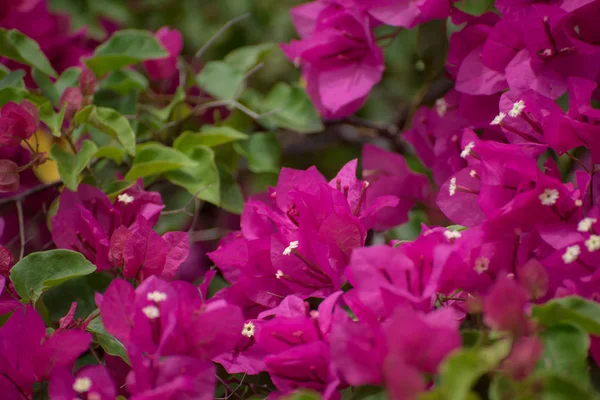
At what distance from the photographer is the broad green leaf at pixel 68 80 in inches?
34.9

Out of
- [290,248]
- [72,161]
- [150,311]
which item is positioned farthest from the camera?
[72,161]

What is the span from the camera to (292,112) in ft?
3.18

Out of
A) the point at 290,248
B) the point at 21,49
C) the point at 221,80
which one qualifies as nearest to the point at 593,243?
the point at 290,248

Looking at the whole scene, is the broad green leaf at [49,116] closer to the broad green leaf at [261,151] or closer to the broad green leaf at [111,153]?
the broad green leaf at [111,153]

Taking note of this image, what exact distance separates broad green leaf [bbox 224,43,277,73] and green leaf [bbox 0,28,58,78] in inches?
11.4

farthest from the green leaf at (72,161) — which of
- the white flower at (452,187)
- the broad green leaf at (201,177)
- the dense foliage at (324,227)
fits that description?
the white flower at (452,187)

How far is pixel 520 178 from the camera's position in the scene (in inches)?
24.7

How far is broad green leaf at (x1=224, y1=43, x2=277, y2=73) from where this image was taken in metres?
1.01

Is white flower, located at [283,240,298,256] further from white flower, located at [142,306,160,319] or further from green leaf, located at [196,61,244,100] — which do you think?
green leaf, located at [196,61,244,100]

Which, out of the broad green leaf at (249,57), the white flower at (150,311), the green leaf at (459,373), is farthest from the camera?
the broad green leaf at (249,57)

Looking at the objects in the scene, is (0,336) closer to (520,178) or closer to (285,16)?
(520,178)

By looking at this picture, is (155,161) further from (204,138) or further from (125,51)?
(125,51)

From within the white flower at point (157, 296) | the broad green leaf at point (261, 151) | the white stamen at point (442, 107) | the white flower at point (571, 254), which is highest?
the white flower at point (157, 296)

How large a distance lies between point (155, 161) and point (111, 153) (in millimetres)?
72
